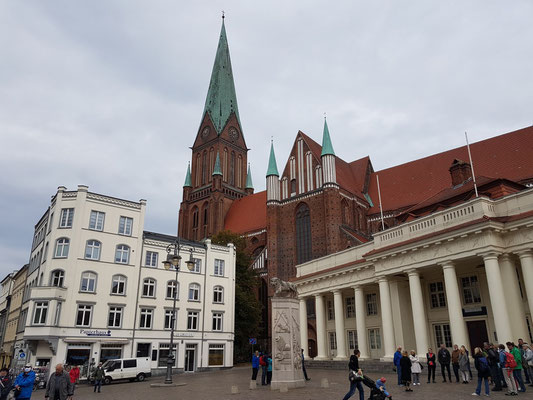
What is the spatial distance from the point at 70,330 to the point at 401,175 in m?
37.7

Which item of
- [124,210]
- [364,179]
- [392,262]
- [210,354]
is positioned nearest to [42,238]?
[124,210]

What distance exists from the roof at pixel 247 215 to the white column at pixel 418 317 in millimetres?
36265

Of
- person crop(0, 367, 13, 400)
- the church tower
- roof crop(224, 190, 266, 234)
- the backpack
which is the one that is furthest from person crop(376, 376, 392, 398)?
the church tower

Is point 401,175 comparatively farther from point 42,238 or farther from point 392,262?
point 42,238

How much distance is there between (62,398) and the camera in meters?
10.4

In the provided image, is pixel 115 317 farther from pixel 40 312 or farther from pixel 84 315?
pixel 40 312

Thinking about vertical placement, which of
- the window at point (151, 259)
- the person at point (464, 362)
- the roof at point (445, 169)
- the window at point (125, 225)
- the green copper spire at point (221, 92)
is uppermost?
the green copper spire at point (221, 92)

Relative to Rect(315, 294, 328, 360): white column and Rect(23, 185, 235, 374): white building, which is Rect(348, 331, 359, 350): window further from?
Rect(23, 185, 235, 374): white building

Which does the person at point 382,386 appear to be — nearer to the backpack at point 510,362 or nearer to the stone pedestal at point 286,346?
the backpack at point 510,362

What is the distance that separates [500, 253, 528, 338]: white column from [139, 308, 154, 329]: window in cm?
2453

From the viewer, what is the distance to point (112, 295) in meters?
31.3

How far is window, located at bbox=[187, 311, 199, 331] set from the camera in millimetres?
34812

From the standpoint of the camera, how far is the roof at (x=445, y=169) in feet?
126

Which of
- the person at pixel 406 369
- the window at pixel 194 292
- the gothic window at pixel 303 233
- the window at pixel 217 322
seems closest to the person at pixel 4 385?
the person at pixel 406 369
